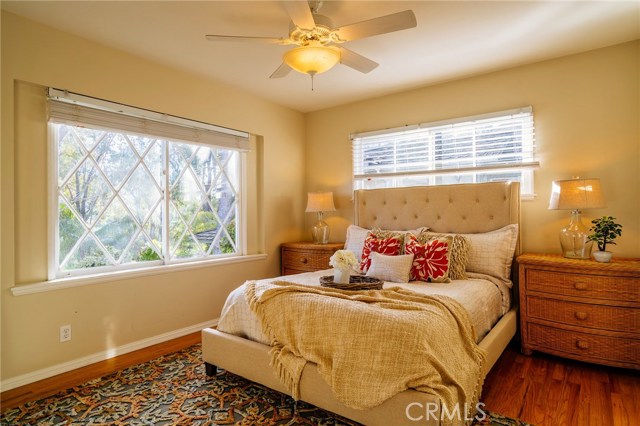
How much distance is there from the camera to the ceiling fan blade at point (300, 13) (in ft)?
5.61

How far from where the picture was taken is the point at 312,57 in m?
2.06

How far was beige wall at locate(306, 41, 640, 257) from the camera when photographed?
2707mm

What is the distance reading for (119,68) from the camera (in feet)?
9.17

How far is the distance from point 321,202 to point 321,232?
36cm

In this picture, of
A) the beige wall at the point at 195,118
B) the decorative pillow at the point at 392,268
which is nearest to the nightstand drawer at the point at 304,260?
the beige wall at the point at 195,118

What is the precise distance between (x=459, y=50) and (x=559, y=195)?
4.46 ft

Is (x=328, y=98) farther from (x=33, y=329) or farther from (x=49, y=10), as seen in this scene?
(x=33, y=329)

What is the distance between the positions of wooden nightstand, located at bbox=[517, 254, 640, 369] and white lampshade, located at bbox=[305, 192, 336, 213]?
1.97 meters

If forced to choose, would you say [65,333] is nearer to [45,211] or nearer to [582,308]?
[45,211]

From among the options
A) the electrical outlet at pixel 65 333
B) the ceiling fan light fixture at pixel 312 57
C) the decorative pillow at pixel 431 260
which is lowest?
the electrical outlet at pixel 65 333

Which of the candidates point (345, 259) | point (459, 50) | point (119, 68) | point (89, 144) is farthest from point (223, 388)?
point (459, 50)

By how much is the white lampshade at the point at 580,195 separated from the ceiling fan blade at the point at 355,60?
1.70m

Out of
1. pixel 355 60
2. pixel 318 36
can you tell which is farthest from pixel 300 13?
pixel 355 60

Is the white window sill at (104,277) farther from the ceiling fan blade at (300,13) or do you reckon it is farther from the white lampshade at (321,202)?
the ceiling fan blade at (300,13)
